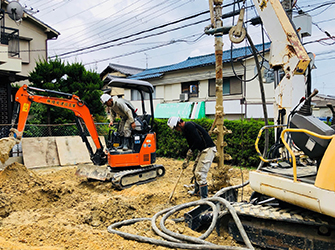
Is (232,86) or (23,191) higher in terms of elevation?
(232,86)

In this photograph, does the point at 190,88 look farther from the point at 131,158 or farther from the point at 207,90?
the point at 131,158

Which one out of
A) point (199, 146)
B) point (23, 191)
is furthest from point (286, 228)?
point (23, 191)

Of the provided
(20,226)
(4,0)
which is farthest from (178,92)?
(20,226)

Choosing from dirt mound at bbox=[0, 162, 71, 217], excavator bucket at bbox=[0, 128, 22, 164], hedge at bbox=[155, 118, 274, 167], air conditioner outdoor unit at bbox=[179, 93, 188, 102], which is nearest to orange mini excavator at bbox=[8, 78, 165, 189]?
excavator bucket at bbox=[0, 128, 22, 164]

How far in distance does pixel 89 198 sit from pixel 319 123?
458 cm

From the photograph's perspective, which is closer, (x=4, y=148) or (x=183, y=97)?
(x=4, y=148)

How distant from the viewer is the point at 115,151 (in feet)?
22.2

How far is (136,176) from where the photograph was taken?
6.92 metres

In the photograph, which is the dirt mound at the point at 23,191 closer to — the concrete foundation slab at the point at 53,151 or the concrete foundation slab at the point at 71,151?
the concrete foundation slab at the point at 53,151

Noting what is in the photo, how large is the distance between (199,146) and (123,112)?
2.40 meters

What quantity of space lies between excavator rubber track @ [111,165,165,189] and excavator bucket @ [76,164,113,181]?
25cm

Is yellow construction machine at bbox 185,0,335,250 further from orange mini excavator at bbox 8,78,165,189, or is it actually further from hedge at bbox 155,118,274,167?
hedge at bbox 155,118,274,167

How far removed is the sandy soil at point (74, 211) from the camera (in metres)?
3.33

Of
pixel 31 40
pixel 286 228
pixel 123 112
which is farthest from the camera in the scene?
pixel 31 40
